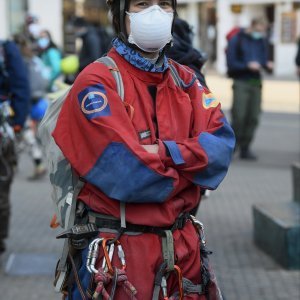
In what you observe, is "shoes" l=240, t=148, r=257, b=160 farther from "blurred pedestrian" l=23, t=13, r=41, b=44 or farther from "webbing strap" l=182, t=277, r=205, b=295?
"webbing strap" l=182, t=277, r=205, b=295

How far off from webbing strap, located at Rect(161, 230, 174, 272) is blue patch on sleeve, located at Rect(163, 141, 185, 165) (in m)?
0.27

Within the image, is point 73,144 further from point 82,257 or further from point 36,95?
point 36,95

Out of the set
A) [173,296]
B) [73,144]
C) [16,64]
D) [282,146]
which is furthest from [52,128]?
[282,146]

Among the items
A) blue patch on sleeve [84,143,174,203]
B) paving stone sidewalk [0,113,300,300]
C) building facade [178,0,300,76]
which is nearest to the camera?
blue patch on sleeve [84,143,174,203]

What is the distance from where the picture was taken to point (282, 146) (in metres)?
13.4

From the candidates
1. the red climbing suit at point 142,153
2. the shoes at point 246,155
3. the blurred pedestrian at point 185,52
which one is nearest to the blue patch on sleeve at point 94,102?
the red climbing suit at point 142,153

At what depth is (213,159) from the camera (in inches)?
123

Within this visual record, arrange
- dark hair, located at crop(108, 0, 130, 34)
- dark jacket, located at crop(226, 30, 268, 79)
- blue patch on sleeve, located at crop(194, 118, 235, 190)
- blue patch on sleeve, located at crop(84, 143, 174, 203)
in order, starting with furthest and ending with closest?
1. dark jacket, located at crop(226, 30, 268, 79)
2. dark hair, located at crop(108, 0, 130, 34)
3. blue patch on sleeve, located at crop(194, 118, 235, 190)
4. blue patch on sleeve, located at crop(84, 143, 174, 203)

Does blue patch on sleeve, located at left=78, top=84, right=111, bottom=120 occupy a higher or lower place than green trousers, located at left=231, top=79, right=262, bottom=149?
higher

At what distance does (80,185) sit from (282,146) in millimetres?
10448

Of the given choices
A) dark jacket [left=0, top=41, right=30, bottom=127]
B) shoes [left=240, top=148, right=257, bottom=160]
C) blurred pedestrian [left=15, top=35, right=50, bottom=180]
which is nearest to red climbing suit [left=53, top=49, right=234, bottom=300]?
Result: dark jacket [left=0, top=41, right=30, bottom=127]

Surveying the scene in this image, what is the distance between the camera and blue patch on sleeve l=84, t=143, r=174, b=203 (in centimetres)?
301

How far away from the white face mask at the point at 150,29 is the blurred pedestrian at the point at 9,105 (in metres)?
2.99

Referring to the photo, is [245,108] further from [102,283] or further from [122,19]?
[102,283]
